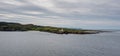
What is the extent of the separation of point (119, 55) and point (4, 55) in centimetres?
2018

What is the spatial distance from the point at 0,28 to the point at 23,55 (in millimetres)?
156474

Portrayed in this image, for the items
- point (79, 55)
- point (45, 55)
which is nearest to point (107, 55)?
point (79, 55)

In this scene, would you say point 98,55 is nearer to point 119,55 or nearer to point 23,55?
point 119,55

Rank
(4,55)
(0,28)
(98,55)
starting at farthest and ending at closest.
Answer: (0,28) < (98,55) < (4,55)

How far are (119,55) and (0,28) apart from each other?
525 ft

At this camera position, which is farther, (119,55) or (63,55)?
(119,55)

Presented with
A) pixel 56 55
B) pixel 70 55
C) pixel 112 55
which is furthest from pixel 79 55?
pixel 112 55

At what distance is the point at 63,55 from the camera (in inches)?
1282

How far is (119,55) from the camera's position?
34.8 m

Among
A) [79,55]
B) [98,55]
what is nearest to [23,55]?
[79,55]

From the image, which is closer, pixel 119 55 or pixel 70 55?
pixel 70 55

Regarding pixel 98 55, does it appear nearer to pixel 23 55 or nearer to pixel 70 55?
pixel 70 55

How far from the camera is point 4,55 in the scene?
31.3 meters

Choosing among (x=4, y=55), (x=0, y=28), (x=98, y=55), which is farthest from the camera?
(x=0, y=28)
